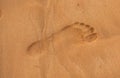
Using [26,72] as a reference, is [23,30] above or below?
above

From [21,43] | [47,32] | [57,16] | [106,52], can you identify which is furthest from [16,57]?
[106,52]

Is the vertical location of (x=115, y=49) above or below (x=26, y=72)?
above

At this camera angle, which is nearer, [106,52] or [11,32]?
[106,52]

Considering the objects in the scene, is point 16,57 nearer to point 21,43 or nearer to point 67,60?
point 21,43

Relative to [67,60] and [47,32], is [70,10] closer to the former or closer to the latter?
[47,32]

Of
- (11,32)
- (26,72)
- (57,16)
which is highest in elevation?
(57,16)

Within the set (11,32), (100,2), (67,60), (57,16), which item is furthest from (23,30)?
(100,2)
